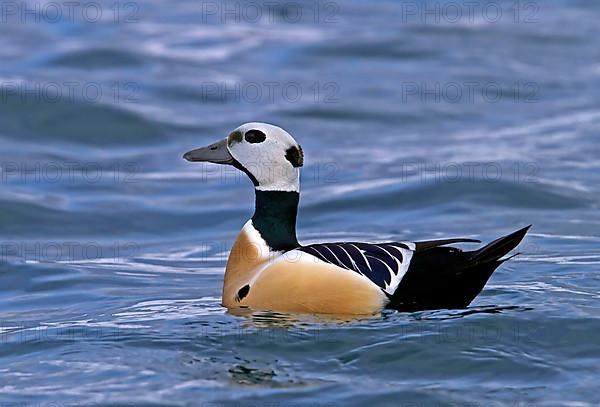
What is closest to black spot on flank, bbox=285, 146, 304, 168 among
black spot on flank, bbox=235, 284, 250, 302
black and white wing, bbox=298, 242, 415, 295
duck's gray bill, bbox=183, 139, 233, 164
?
duck's gray bill, bbox=183, 139, 233, 164

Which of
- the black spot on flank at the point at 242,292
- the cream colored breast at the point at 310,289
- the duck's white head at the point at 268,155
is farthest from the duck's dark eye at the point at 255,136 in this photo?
the black spot on flank at the point at 242,292

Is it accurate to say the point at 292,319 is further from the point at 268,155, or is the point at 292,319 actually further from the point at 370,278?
the point at 268,155

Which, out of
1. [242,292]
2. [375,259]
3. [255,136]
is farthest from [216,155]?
[375,259]

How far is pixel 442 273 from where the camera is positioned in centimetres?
827

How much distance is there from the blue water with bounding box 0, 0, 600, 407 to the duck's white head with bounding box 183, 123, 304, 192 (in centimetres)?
88

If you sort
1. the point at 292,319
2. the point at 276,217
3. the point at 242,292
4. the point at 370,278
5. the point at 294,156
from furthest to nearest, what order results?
the point at 276,217, the point at 294,156, the point at 242,292, the point at 292,319, the point at 370,278

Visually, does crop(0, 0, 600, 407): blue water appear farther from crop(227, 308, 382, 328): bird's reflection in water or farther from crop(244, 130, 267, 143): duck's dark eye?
crop(244, 130, 267, 143): duck's dark eye

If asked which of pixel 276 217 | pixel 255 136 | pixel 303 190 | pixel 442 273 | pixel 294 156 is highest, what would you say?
pixel 255 136

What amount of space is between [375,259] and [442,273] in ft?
1.30

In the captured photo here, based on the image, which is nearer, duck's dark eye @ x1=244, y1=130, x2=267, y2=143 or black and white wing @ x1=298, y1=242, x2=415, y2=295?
black and white wing @ x1=298, y1=242, x2=415, y2=295

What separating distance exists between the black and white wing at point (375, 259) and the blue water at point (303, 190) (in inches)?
9.3

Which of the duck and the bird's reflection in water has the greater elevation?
the duck

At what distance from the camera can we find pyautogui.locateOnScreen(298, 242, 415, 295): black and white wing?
8.25 m

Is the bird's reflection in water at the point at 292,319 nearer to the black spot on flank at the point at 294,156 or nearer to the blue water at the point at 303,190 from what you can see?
the blue water at the point at 303,190
